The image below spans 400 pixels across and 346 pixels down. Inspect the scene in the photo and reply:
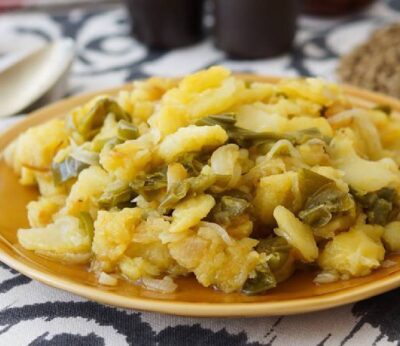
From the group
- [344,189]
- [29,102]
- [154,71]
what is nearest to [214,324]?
[344,189]

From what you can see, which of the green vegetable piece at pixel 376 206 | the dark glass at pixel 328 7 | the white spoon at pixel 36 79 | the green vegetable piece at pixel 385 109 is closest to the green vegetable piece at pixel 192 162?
the green vegetable piece at pixel 376 206

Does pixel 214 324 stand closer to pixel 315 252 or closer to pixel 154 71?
pixel 315 252

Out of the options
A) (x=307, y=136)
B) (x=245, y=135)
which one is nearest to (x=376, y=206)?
(x=307, y=136)

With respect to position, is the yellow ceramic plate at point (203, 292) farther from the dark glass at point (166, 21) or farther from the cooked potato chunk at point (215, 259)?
the dark glass at point (166, 21)

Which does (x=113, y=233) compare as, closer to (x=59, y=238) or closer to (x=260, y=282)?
(x=59, y=238)

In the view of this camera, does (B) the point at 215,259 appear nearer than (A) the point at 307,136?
Yes

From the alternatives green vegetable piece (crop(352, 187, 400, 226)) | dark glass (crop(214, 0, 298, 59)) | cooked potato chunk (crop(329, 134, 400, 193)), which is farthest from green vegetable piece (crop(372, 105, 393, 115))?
dark glass (crop(214, 0, 298, 59))

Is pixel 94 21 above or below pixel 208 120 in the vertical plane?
below
